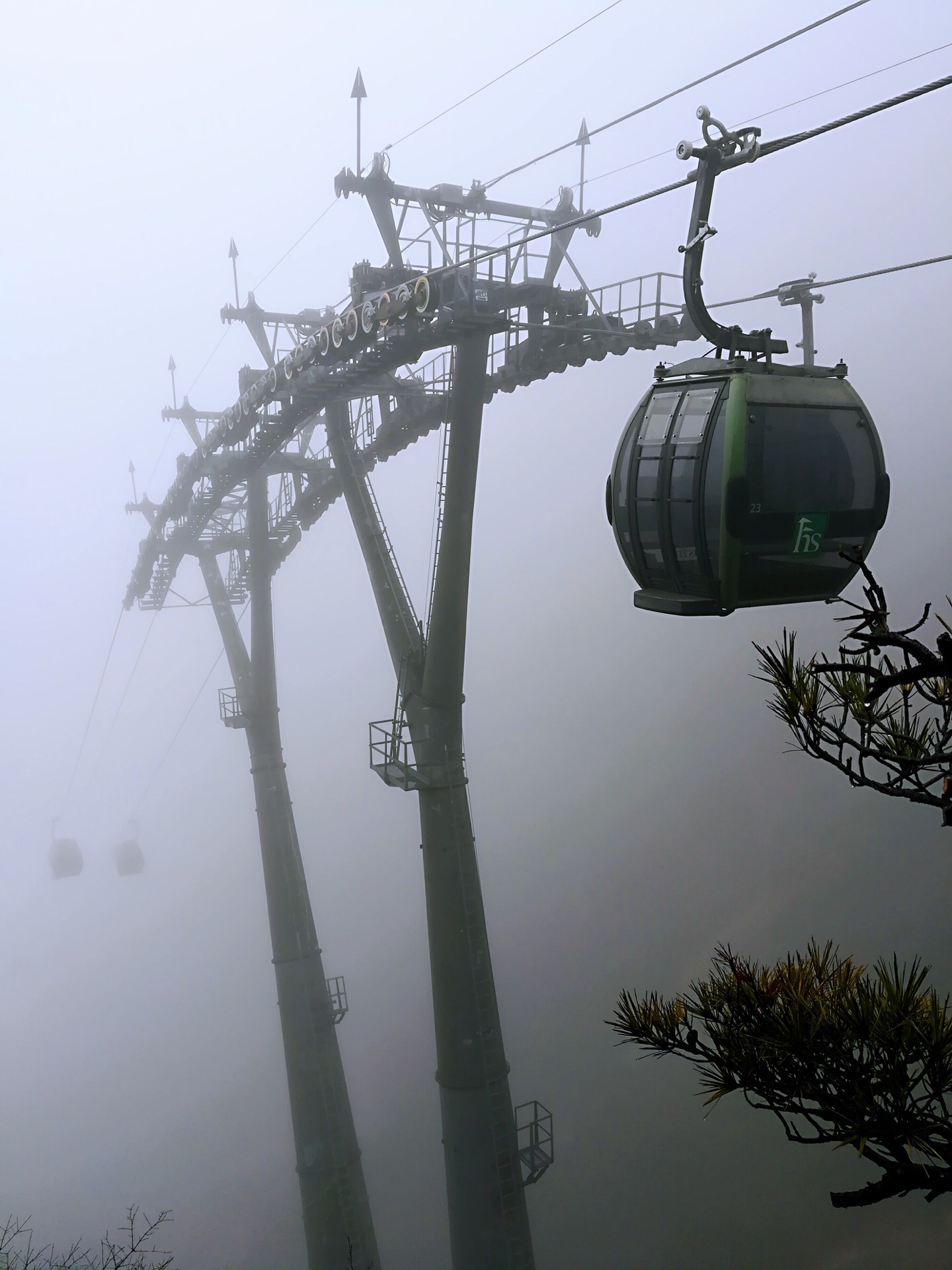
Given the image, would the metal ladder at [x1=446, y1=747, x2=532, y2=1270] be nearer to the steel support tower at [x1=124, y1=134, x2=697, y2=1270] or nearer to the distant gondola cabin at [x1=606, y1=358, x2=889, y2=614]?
the steel support tower at [x1=124, y1=134, x2=697, y2=1270]

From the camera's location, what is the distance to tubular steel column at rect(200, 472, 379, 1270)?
13102mm

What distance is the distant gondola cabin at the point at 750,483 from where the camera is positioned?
3.54m

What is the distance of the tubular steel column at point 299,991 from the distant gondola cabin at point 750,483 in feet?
36.1

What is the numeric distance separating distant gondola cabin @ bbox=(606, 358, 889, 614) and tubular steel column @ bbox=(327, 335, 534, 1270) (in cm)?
475

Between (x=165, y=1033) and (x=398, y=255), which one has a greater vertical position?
→ (x=398, y=255)

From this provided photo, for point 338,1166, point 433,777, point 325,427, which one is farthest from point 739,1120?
point 325,427

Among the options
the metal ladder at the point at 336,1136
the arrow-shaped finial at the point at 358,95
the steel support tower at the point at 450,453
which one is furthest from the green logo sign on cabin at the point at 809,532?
the metal ladder at the point at 336,1136

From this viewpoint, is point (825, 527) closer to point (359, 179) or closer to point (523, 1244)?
point (359, 179)

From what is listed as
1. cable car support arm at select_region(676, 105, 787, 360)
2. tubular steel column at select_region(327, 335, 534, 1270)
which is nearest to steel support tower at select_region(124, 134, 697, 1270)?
tubular steel column at select_region(327, 335, 534, 1270)

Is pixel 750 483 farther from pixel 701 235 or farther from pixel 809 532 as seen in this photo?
pixel 701 235

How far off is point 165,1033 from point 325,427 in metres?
15.7

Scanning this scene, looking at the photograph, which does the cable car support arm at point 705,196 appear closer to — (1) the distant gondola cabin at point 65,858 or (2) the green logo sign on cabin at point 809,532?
(2) the green logo sign on cabin at point 809,532

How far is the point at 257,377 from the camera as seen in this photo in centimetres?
1293

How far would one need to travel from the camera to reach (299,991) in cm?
1407
